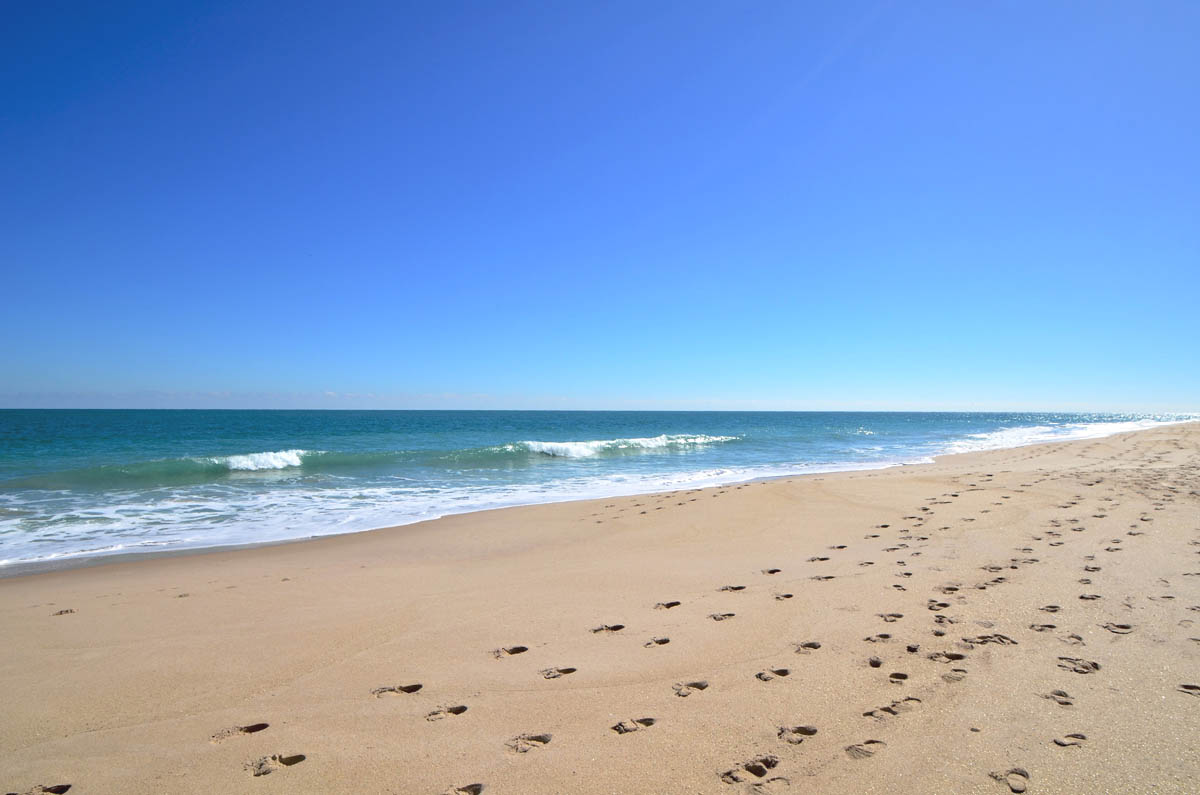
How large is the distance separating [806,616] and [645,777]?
8.11 ft

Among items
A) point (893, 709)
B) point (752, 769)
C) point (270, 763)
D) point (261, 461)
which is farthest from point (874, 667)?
point (261, 461)

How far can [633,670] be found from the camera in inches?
147

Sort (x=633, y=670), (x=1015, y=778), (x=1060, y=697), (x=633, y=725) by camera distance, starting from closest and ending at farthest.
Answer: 1. (x=1015, y=778)
2. (x=633, y=725)
3. (x=1060, y=697)
4. (x=633, y=670)

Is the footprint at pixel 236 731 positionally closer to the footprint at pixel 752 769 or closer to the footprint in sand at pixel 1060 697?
the footprint at pixel 752 769

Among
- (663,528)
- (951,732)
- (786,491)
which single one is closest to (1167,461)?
(786,491)

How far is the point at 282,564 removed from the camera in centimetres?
750

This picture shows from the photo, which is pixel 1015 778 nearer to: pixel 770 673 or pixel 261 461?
pixel 770 673

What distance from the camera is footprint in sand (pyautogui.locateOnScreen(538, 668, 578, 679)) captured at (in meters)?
3.68

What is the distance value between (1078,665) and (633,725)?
2.82 m

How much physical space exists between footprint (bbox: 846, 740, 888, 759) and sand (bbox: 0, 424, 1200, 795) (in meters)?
0.01

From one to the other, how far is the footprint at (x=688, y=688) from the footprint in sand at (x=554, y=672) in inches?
27.5

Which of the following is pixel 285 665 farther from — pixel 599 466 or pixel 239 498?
pixel 599 466

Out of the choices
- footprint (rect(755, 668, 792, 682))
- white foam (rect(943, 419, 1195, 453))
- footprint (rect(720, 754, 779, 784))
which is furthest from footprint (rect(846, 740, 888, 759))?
white foam (rect(943, 419, 1195, 453))

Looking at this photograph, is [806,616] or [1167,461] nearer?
[806,616]
